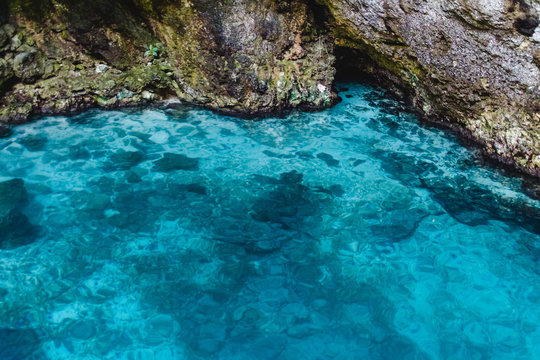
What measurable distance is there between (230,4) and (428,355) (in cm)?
555

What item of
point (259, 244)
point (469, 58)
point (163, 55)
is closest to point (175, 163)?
point (259, 244)

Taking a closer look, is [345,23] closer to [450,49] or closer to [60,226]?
[450,49]

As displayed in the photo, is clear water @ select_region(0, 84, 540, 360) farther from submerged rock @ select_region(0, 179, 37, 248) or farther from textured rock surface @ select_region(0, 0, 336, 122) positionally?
textured rock surface @ select_region(0, 0, 336, 122)

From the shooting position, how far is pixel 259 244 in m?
4.89

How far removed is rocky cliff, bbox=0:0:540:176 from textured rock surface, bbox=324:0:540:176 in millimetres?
15

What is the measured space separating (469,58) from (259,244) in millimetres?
3991

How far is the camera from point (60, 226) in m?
5.00

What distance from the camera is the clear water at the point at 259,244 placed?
393cm

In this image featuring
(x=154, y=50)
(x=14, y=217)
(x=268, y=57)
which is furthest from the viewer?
(x=154, y=50)

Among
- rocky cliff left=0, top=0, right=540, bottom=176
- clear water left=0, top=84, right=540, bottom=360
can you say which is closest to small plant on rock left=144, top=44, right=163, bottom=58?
rocky cliff left=0, top=0, right=540, bottom=176

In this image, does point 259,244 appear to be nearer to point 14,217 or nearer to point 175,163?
point 175,163

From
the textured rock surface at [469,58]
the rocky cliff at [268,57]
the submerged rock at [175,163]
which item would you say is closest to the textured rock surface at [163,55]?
the rocky cliff at [268,57]

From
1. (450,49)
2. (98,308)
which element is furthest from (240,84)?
(98,308)

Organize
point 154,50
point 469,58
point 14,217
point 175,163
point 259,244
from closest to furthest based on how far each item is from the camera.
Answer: point 259,244
point 14,217
point 469,58
point 175,163
point 154,50
